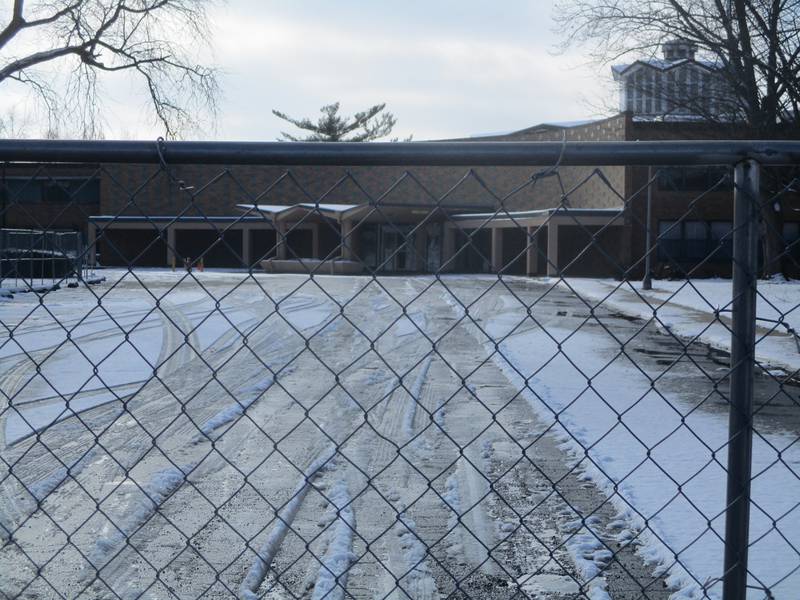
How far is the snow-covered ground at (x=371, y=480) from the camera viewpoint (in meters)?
4.03

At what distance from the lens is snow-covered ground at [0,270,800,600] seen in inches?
159

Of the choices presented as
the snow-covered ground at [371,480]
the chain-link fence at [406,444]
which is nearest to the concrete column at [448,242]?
the chain-link fence at [406,444]

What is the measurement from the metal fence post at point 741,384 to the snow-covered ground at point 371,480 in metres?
0.32

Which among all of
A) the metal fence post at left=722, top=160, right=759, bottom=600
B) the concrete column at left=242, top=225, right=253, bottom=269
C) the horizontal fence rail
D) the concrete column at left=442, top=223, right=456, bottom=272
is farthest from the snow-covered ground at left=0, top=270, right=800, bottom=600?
the concrete column at left=242, top=225, right=253, bottom=269

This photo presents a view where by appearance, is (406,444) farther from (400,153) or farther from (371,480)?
(400,153)

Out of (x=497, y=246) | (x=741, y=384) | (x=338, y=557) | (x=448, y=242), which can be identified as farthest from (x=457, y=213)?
(x=741, y=384)

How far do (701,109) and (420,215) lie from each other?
824 inches

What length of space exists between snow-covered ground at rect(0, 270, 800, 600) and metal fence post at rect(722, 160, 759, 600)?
0.32 metres

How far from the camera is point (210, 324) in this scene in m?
16.4

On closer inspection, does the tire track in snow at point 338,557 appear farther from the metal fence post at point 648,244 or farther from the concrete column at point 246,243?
the concrete column at point 246,243

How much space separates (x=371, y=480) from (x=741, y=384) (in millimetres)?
1885

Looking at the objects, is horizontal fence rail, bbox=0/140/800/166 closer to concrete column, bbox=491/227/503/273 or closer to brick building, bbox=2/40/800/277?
brick building, bbox=2/40/800/277

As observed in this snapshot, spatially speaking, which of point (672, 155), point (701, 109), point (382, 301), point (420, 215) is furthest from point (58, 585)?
point (420, 215)

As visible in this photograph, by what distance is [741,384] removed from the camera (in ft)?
8.21
